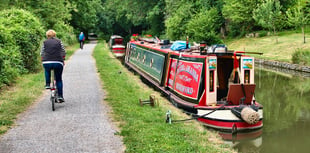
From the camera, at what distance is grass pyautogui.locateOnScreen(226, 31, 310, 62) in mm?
23087

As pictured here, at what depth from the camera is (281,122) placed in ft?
29.0

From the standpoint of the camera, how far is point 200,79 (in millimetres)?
8461

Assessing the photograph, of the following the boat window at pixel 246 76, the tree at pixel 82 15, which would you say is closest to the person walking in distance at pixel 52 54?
the boat window at pixel 246 76

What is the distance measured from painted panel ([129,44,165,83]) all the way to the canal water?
3399 mm

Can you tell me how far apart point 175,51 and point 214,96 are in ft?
9.15

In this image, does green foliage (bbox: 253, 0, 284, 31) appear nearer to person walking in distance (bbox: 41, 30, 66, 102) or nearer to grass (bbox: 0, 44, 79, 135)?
grass (bbox: 0, 44, 79, 135)

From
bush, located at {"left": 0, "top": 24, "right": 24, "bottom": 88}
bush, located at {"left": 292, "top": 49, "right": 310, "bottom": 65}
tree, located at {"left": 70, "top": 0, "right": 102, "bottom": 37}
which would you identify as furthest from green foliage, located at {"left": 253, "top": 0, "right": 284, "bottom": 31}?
bush, located at {"left": 0, "top": 24, "right": 24, "bottom": 88}

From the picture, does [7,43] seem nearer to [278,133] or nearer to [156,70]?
[156,70]

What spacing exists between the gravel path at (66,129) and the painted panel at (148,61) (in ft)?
12.3

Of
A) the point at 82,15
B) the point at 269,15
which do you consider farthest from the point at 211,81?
the point at 82,15

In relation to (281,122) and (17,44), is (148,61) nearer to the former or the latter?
(17,44)

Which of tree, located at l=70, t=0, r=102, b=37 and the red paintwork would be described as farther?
tree, located at l=70, t=0, r=102, b=37

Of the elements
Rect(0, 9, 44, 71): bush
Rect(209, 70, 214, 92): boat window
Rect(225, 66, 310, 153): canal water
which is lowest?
Rect(225, 66, 310, 153): canal water

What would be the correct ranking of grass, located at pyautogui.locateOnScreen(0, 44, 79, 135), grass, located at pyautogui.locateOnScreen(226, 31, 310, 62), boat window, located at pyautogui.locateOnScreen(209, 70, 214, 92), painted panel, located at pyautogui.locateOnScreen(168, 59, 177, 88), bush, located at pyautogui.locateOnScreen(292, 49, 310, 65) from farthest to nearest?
grass, located at pyautogui.locateOnScreen(226, 31, 310, 62) < bush, located at pyautogui.locateOnScreen(292, 49, 310, 65) < painted panel, located at pyautogui.locateOnScreen(168, 59, 177, 88) < boat window, located at pyautogui.locateOnScreen(209, 70, 214, 92) < grass, located at pyautogui.locateOnScreen(0, 44, 79, 135)
